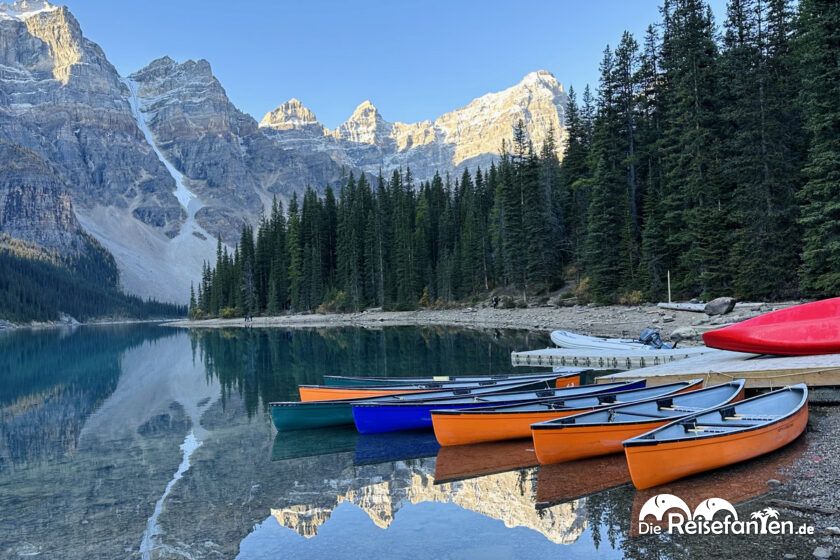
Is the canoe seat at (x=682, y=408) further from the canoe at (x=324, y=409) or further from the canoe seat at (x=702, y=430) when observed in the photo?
the canoe at (x=324, y=409)

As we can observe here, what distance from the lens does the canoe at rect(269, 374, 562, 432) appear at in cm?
1628

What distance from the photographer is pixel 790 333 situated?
15.8 meters

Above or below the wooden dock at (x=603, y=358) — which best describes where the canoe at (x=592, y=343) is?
above

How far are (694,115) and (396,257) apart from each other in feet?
171

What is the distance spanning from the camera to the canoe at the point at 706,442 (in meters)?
9.03

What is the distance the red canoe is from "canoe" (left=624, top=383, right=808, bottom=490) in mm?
5118

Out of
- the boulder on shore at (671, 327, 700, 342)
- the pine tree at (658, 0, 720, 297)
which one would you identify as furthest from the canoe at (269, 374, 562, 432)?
the pine tree at (658, 0, 720, 297)

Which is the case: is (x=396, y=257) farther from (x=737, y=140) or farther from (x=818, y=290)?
(x=818, y=290)

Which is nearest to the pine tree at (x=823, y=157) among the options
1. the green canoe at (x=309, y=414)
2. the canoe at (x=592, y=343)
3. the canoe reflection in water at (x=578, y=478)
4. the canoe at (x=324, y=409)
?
the canoe at (x=592, y=343)

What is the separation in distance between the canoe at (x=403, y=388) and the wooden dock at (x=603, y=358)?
508cm

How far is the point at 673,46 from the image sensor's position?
4403 centimetres

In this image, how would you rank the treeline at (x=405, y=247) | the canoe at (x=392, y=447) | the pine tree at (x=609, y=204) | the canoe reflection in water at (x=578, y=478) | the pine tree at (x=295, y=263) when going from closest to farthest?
the canoe reflection in water at (x=578, y=478)
the canoe at (x=392, y=447)
the pine tree at (x=609, y=204)
the treeline at (x=405, y=247)
the pine tree at (x=295, y=263)
